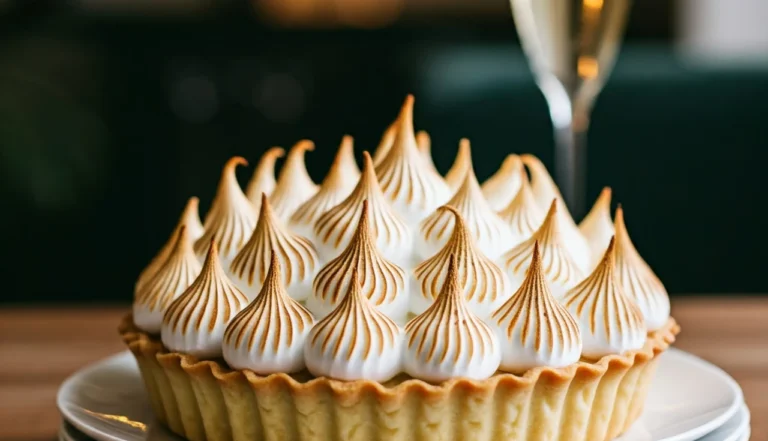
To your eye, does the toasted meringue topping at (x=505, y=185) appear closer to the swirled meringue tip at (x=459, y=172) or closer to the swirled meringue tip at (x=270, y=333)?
the swirled meringue tip at (x=459, y=172)

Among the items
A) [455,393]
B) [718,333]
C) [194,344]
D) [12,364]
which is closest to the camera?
[455,393]

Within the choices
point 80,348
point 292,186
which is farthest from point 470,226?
point 80,348

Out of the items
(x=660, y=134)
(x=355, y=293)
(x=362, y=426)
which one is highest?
(x=355, y=293)

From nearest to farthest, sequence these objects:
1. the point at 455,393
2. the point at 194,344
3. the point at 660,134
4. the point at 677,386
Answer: the point at 455,393 → the point at 194,344 → the point at 677,386 → the point at 660,134

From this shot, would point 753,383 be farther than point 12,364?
No

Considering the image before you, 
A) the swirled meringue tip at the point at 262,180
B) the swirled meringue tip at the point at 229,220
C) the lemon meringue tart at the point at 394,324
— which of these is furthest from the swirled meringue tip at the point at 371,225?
the swirled meringue tip at the point at 262,180

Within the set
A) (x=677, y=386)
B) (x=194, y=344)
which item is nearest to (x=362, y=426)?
(x=194, y=344)

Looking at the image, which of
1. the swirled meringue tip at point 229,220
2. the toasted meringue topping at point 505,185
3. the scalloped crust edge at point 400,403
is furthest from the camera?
the toasted meringue topping at point 505,185

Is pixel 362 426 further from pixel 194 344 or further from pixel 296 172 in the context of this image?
pixel 296 172
